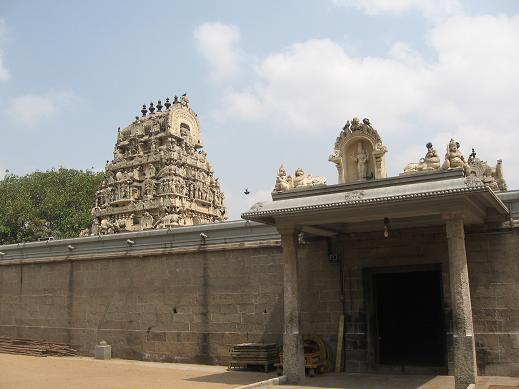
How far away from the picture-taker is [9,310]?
21.6 metres

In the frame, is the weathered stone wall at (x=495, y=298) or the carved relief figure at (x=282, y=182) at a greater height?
the carved relief figure at (x=282, y=182)

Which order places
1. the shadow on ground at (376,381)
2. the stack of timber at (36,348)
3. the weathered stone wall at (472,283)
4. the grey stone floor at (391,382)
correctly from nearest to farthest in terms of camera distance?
the grey stone floor at (391,382) < the shadow on ground at (376,381) < the weathered stone wall at (472,283) < the stack of timber at (36,348)

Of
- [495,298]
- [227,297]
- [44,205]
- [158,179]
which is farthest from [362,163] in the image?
[44,205]

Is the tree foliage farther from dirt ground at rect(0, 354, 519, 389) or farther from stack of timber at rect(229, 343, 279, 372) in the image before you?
stack of timber at rect(229, 343, 279, 372)

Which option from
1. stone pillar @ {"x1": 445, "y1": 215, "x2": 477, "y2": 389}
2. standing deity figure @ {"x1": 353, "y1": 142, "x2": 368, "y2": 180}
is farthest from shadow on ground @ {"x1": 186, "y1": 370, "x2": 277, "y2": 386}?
standing deity figure @ {"x1": 353, "y1": 142, "x2": 368, "y2": 180}

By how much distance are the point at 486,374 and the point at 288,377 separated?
4451 millimetres

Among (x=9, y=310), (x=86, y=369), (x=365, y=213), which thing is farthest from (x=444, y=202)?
(x=9, y=310)

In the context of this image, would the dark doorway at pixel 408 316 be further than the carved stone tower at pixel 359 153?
Yes

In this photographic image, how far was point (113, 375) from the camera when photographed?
14133mm

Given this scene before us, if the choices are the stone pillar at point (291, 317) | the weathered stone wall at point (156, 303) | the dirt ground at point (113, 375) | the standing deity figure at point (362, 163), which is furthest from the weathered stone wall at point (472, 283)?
the dirt ground at point (113, 375)

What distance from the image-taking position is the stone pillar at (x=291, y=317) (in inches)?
498

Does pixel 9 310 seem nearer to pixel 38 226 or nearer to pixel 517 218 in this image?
pixel 517 218

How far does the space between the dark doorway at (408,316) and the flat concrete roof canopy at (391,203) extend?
196 cm

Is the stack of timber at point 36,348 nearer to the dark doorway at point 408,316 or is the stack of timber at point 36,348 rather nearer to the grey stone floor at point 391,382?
the grey stone floor at point 391,382
